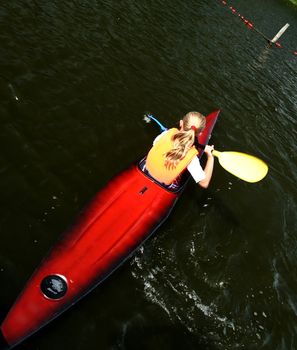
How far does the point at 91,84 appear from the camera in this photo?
364 inches

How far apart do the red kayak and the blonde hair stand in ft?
2.44

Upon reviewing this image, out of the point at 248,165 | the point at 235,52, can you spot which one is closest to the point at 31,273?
the point at 248,165

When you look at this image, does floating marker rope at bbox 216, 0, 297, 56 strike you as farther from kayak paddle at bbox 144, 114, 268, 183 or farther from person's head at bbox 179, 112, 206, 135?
person's head at bbox 179, 112, 206, 135

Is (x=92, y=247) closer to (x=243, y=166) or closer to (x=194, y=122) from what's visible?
(x=194, y=122)

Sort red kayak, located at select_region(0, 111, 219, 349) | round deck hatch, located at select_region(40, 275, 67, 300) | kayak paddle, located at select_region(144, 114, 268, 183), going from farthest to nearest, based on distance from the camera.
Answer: kayak paddle, located at select_region(144, 114, 268, 183) < round deck hatch, located at select_region(40, 275, 67, 300) < red kayak, located at select_region(0, 111, 219, 349)

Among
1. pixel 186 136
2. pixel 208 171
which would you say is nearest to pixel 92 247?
pixel 186 136

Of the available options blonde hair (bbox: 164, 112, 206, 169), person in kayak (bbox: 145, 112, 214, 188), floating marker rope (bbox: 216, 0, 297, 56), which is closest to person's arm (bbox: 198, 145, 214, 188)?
person in kayak (bbox: 145, 112, 214, 188)

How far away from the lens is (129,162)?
7.48 meters

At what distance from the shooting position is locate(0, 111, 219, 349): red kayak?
4.22 metres

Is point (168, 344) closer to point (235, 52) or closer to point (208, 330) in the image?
point (208, 330)

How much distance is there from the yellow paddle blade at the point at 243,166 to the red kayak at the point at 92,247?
1283mm

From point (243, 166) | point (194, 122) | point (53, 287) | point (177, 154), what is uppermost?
point (194, 122)

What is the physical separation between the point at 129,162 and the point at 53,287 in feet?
11.7

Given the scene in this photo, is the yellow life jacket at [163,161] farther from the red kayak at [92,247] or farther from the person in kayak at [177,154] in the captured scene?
the red kayak at [92,247]
